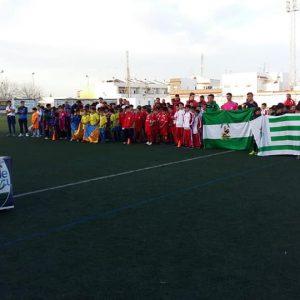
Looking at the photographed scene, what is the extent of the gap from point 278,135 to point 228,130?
217 cm

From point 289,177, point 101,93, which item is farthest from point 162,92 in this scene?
point 289,177

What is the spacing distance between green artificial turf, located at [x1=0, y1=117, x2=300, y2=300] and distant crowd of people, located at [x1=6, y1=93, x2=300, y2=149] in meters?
5.61

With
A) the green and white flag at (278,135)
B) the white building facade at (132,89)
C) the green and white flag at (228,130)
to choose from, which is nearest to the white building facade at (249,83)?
the white building facade at (132,89)

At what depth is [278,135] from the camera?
13180mm

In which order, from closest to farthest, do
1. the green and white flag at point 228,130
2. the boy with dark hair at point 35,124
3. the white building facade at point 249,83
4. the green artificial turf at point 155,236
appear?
the green artificial turf at point 155,236, the green and white flag at point 228,130, the boy with dark hair at point 35,124, the white building facade at point 249,83

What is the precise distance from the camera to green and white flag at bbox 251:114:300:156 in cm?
1288

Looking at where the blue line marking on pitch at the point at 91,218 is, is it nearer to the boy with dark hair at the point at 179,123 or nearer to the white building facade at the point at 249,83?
the boy with dark hair at the point at 179,123

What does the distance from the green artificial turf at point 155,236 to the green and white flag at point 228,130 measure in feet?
13.4

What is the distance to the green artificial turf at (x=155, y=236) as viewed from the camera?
13.4 feet

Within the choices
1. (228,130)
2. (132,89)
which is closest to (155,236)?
(228,130)

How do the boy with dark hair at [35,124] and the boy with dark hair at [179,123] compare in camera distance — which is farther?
the boy with dark hair at [35,124]

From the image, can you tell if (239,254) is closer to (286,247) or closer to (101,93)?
(286,247)

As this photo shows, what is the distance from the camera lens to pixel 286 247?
507 cm

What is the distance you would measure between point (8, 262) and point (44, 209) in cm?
231
